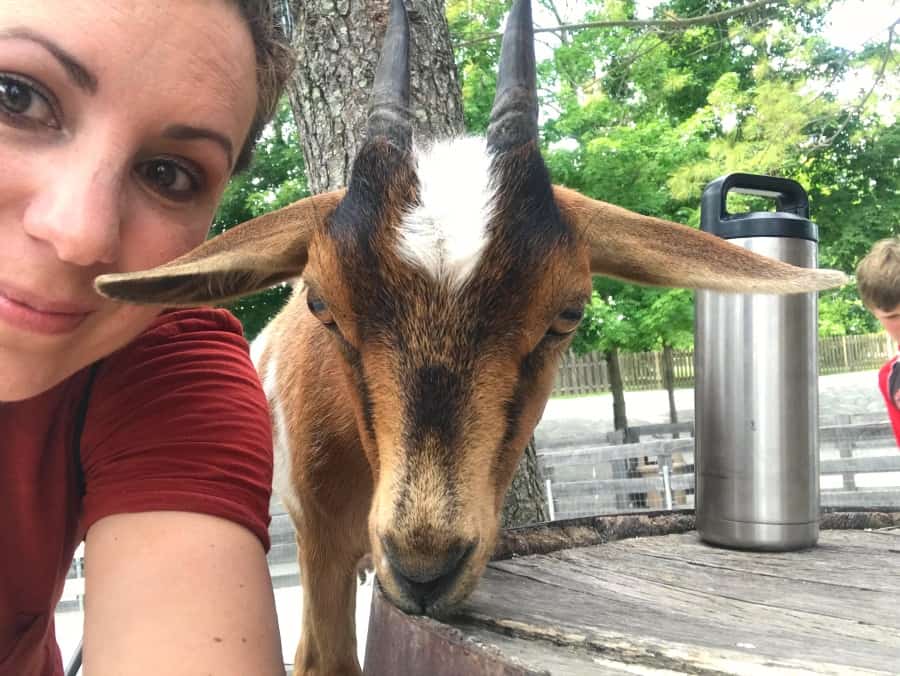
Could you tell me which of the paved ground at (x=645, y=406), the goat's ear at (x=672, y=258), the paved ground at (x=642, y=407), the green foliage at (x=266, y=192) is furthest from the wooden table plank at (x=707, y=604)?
the paved ground at (x=642, y=407)

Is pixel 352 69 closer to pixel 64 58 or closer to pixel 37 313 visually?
pixel 64 58

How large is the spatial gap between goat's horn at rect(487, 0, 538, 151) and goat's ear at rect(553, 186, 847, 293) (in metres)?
0.20

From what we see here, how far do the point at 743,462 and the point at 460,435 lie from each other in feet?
2.74

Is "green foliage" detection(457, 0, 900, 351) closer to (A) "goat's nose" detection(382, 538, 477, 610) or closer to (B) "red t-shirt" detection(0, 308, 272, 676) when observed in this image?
(B) "red t-shirt" detection(0, 308, 272, 676)

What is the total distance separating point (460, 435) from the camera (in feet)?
5.12

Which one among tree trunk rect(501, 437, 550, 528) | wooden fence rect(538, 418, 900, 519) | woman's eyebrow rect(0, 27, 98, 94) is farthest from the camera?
wooden fence rect(538, 418, 900, 519)

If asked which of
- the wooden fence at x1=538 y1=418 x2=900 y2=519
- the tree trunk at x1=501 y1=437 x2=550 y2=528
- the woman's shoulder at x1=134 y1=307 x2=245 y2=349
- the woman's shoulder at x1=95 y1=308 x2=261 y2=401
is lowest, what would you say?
the wooden fence at x1=538 y1=418 x2=900 y2=519

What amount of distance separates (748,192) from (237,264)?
4.69 feet

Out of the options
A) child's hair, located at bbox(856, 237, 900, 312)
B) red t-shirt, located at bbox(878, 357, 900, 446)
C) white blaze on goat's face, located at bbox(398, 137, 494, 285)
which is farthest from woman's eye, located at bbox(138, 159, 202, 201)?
red t-shirt, located at bbox(878, 357, 900, 446)

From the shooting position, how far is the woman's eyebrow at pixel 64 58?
55.2 inches

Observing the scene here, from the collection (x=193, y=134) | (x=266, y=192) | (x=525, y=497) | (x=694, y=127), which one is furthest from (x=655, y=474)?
(x=193, y=134)

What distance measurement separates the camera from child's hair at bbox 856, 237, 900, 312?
14.9ft

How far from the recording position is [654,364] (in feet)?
51.3

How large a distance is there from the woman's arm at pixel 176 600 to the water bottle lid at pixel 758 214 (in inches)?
58.6
